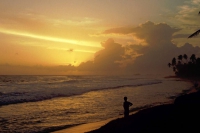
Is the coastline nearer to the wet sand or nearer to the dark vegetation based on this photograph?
→ the wet sand

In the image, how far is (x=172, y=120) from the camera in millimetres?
9680

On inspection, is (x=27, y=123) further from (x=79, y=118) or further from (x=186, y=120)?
(x=186, y=120)

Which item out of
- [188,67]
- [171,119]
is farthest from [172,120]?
[188,67]

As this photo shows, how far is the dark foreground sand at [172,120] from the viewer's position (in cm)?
921

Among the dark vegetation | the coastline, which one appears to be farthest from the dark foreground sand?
the dark vegetation

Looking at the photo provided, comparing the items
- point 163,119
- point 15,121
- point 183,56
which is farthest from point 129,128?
point 183,56

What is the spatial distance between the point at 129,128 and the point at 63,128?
696 cm

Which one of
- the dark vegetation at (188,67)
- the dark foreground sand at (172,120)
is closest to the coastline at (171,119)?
the dark foreground sand at (172,120)

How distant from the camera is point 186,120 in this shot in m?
9.49

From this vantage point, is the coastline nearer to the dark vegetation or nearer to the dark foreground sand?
the dark foreground sand

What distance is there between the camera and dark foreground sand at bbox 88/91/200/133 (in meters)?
9.21

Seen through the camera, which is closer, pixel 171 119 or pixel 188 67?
pixel 171 119

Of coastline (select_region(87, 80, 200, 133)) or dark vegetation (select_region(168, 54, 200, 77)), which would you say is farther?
dark vegetation (select_region(168, 54, 200, 77))

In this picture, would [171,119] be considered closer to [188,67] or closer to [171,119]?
[171,119]
